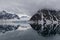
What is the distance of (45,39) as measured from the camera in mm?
35031

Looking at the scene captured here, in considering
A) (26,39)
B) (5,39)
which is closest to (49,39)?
(26,39)

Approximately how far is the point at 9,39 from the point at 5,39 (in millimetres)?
972

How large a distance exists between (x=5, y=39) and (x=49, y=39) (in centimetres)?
1078

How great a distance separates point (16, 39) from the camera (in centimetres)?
3328

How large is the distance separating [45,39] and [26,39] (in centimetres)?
498

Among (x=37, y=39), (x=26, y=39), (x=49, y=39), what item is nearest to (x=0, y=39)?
(x=26, y=39)

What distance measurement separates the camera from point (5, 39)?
33469 millimetres

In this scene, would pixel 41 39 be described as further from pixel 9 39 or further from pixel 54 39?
pixel 9 39

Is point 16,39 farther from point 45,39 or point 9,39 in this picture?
point 45,39

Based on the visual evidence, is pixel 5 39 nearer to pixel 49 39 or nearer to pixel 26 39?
pixel 26 39

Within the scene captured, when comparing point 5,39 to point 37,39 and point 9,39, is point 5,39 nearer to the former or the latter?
point 9,39

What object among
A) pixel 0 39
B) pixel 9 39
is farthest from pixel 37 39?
pixel 0 39

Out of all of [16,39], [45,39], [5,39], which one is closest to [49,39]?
[45,39]

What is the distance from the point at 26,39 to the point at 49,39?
236 inches
